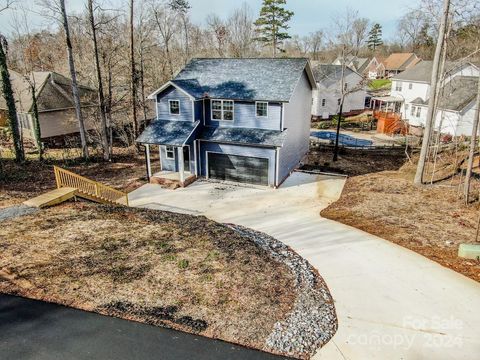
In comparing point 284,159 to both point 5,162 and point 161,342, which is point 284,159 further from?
point 5,162

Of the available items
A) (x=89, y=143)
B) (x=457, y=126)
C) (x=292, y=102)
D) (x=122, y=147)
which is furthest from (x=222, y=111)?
(x=457, y=126)

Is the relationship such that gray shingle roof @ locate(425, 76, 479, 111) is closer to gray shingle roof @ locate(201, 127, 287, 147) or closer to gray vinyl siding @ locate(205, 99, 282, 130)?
gray vinyl siding @ locate(205, 99, 282, 130)

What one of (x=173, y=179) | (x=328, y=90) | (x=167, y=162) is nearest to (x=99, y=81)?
(x=167, y=162)

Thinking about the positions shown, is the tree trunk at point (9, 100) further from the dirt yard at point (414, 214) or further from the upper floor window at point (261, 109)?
the dirt yard at point (414, 214)

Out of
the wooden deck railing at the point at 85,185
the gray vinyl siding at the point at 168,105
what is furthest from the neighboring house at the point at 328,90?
the wooden deck railing at the point at 85,185

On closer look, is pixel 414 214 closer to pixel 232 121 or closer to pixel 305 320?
pixel 305 320

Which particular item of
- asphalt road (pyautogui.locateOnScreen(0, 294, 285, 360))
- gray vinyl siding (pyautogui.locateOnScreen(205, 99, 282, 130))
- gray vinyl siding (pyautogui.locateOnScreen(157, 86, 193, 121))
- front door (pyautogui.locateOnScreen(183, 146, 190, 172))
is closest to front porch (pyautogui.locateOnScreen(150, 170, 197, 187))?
front door (pyautogui.locateOnScreen(183, 146, 190, 172))
